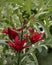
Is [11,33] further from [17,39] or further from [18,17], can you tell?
[18,17]

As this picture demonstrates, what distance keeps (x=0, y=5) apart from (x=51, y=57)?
1.77 feet

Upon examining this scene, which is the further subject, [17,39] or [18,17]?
[18,17]

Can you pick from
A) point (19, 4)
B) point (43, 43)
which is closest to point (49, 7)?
point (19, 4)

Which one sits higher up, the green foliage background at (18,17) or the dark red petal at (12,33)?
the dark red petal at (12,33)

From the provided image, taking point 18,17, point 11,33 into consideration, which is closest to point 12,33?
point 11,33

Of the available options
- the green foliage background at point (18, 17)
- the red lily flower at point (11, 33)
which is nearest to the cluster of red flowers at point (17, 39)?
the red lily flower at point (11, 33)

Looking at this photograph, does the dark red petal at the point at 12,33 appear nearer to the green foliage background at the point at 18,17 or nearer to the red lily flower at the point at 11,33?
the red lily flower at the point at 11,33

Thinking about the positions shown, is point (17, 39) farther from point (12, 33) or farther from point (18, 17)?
point (18, 17)

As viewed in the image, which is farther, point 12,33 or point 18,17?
point 18,17

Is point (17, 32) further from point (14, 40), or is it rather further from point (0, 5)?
point (0, 5)

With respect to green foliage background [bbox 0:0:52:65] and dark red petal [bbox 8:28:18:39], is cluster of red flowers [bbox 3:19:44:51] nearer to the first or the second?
dark red petal [bbox 8:28:18:39]

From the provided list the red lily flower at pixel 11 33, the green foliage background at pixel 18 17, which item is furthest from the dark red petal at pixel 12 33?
the green foliage background at pixel 18 17

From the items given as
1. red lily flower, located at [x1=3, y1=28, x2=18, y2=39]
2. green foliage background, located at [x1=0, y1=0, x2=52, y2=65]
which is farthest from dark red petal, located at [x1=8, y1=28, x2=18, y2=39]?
green foliage background, located at [x1=0, y1=0, x2=52, y2=65]

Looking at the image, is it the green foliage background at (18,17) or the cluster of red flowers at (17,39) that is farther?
the green foliage background at (18,17)
